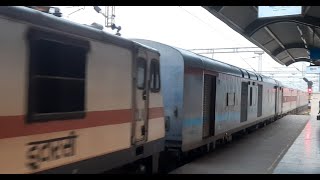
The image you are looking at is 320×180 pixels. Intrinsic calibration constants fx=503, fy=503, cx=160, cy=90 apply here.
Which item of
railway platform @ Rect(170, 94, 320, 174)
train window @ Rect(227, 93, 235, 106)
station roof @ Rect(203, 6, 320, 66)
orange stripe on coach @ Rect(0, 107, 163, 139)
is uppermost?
station roof @ Rect(203, 6, 320, 66)

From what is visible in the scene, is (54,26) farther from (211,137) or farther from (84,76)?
(211,137)

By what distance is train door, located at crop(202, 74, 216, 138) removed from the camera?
13.3 metres

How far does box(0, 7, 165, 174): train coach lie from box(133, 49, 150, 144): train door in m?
0.02

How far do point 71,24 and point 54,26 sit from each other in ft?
1.42

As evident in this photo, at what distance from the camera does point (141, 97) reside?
8.41 metres

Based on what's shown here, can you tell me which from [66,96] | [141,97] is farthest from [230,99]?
[66,96]

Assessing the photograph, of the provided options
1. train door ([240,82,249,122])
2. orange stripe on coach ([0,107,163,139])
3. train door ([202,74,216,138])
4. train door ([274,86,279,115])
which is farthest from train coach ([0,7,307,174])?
train door ([274,86,279,115])

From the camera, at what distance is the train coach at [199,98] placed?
11.3 m

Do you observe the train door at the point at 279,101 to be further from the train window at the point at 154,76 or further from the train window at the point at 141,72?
the train window at the point at 141,72

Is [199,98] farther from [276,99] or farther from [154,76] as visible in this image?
[276,99]

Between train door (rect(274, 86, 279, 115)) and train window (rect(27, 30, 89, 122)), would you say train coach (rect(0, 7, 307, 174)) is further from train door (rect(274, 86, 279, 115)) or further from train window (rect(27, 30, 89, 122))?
train door (rect(274, 86, 279, 115))

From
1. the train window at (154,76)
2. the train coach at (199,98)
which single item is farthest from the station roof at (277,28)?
the train window at (154,76)

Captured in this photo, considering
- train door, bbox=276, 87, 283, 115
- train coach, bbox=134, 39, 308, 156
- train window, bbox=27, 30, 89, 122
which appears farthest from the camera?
train door, bbox=276, 87, 283, 115
